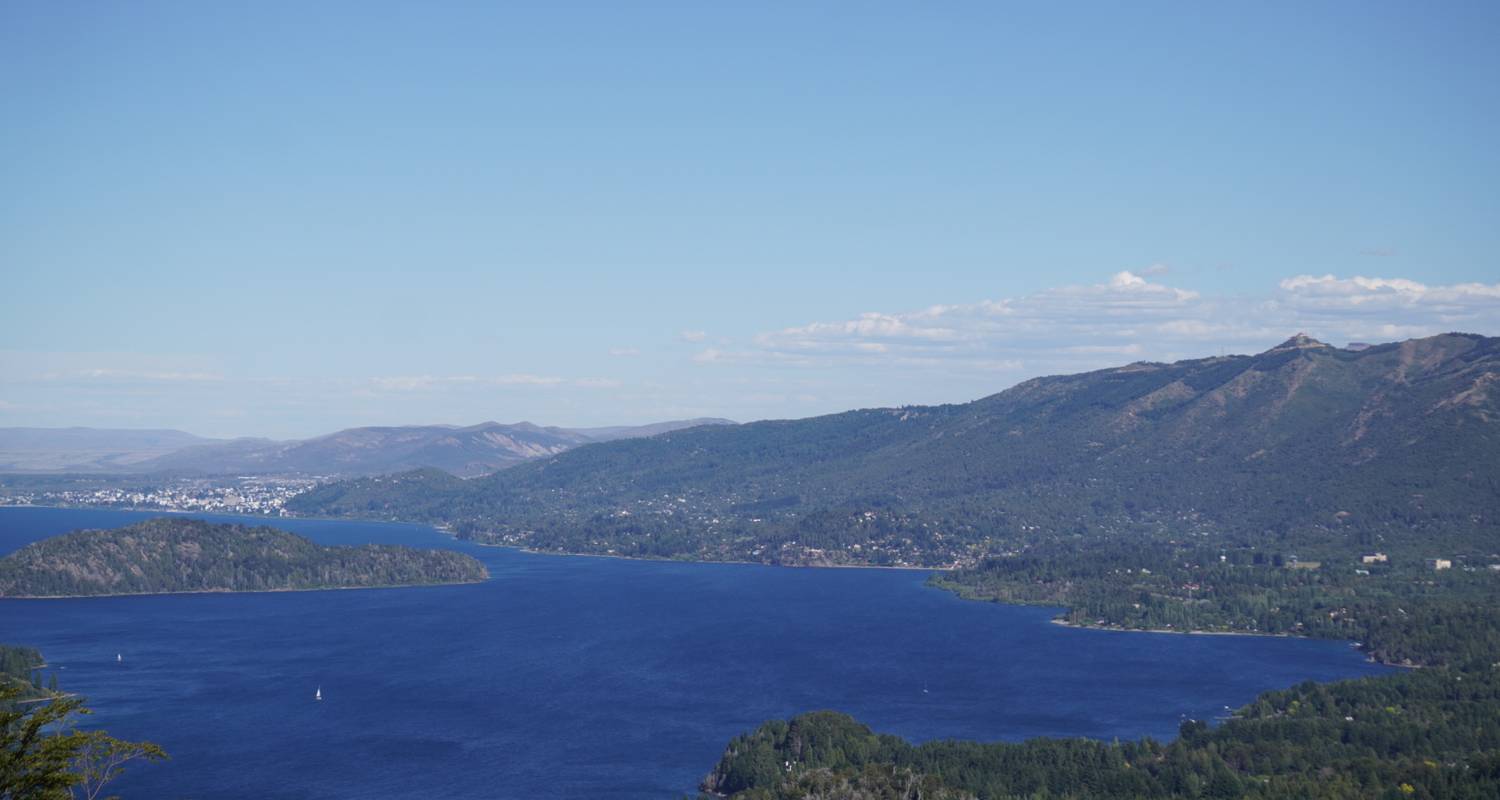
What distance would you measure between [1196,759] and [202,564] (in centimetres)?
12750

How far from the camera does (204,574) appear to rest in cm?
16675

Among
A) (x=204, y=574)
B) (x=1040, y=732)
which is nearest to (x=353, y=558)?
(x=204, y=574)

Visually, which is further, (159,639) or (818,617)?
(818,617)

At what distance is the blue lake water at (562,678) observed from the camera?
3187 inches

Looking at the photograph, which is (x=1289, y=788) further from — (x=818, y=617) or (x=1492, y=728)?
(x=818, y=617)

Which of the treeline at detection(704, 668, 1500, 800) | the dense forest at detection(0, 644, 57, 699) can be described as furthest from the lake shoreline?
the treeline at detection(704, 668, 1500, 800)

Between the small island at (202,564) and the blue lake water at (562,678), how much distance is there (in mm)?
3671

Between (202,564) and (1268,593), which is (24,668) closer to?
(202,564)

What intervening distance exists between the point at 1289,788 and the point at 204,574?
133 meters

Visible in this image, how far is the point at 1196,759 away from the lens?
7206 centimetres

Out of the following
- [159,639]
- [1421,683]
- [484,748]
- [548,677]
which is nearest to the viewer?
[484,748]

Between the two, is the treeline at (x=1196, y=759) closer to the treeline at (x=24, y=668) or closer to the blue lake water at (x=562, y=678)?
the blue lake water at (x=562, y=678)

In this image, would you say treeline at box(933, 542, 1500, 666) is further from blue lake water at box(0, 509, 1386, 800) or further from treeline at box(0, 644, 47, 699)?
treeline at box(0, 644, 47, 699)

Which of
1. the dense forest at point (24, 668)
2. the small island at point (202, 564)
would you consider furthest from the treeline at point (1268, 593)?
the dense forest at point (24, 668)
